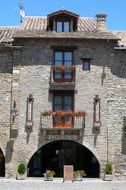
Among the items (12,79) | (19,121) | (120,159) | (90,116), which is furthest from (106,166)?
(12,79)

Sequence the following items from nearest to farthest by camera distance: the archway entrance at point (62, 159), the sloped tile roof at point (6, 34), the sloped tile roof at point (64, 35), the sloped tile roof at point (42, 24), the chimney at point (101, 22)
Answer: the sloped tile roof at point (64, 35)
the sloped tile roof at point (6, 34)
the chimney at point (101, 22)
the sloped tile roof at point (42, 24)
the archway entrance at point (62, 159)

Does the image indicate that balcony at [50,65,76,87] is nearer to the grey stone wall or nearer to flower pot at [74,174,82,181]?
the grey stone wall

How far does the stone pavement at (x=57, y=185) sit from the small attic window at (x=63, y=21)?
33.4 feet

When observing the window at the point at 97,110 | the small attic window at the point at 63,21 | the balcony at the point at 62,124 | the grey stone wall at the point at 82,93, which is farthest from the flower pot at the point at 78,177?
the small attic window at the point at 63,21

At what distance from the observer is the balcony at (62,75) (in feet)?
107

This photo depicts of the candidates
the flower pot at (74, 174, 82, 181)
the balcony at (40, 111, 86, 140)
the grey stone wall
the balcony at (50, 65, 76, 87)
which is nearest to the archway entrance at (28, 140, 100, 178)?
the grey stone wall

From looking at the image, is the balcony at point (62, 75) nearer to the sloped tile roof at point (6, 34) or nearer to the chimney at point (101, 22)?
the sloped tile roof at point (6, 34)

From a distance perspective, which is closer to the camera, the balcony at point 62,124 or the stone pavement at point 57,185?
the stone pavement at point 57,185

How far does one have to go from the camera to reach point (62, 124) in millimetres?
32312

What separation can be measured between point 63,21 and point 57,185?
11469mm

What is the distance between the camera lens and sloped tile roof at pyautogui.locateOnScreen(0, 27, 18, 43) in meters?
34.0

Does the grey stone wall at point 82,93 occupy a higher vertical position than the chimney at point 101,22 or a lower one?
lower

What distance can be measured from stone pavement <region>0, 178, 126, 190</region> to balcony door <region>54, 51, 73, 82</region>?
21.9ft

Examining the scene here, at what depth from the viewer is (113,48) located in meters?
→ 33.3
